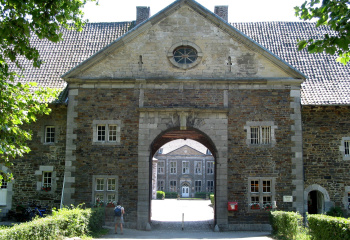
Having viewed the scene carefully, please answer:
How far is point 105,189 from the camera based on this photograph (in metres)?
19.4

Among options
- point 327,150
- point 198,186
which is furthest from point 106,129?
point 198,186

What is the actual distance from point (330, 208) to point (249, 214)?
4011 millimetres

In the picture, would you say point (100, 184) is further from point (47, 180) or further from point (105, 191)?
point (47, 180)

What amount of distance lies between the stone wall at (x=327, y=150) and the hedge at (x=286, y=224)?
3.84m

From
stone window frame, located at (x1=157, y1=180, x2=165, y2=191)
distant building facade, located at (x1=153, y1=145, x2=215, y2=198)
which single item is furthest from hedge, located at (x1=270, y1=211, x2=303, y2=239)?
stone window frame, located at (x1=157, y1=180, x2=165, y2=191)

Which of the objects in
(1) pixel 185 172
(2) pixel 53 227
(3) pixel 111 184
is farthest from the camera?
(1) pixel 185 172

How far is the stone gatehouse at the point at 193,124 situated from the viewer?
19.3 metres

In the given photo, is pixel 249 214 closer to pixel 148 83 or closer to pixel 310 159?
pixel 310 159

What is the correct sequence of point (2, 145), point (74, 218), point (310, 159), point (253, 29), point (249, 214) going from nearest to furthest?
1. point (2, 145)
2. point (74, 218)
3. point (249, 214)
4. point (310, 159)
5. point (253, 29)

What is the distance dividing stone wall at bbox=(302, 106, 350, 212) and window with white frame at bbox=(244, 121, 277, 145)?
1.95 meters

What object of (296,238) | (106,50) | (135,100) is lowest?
(296,238)

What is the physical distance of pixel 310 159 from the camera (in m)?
20.3

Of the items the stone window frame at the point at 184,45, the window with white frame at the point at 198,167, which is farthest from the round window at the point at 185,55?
the window with white frame at the point at 198,167

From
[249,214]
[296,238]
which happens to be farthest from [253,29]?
[296,238]
